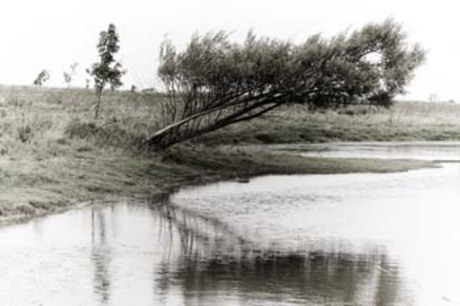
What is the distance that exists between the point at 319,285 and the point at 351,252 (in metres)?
3.58

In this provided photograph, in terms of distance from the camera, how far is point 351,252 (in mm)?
17562

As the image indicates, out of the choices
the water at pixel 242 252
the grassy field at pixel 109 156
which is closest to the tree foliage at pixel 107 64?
the grassy field at pixel 109 156

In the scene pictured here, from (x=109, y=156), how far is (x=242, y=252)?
15091mm

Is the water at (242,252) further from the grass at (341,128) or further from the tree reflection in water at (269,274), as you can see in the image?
the grass at (341,128)

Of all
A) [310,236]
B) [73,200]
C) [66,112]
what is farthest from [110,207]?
[66,112]

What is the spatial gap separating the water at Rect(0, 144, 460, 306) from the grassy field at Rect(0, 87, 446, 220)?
5.53ft

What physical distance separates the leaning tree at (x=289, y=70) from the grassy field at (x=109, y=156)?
8.30 feet

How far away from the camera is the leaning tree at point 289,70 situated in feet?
114

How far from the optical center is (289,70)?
113ft

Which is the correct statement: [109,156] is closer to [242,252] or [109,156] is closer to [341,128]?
[242,252]

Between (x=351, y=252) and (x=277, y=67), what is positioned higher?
(x=277, y=67)

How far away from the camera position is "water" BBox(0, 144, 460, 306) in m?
13.3

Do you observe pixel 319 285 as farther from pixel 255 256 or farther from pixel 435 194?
pixel 435 194

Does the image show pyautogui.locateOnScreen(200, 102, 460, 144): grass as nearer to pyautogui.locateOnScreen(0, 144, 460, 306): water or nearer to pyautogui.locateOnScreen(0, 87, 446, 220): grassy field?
pyautogui.locateOnScreen(0, 87, 446, 220): grassy field
